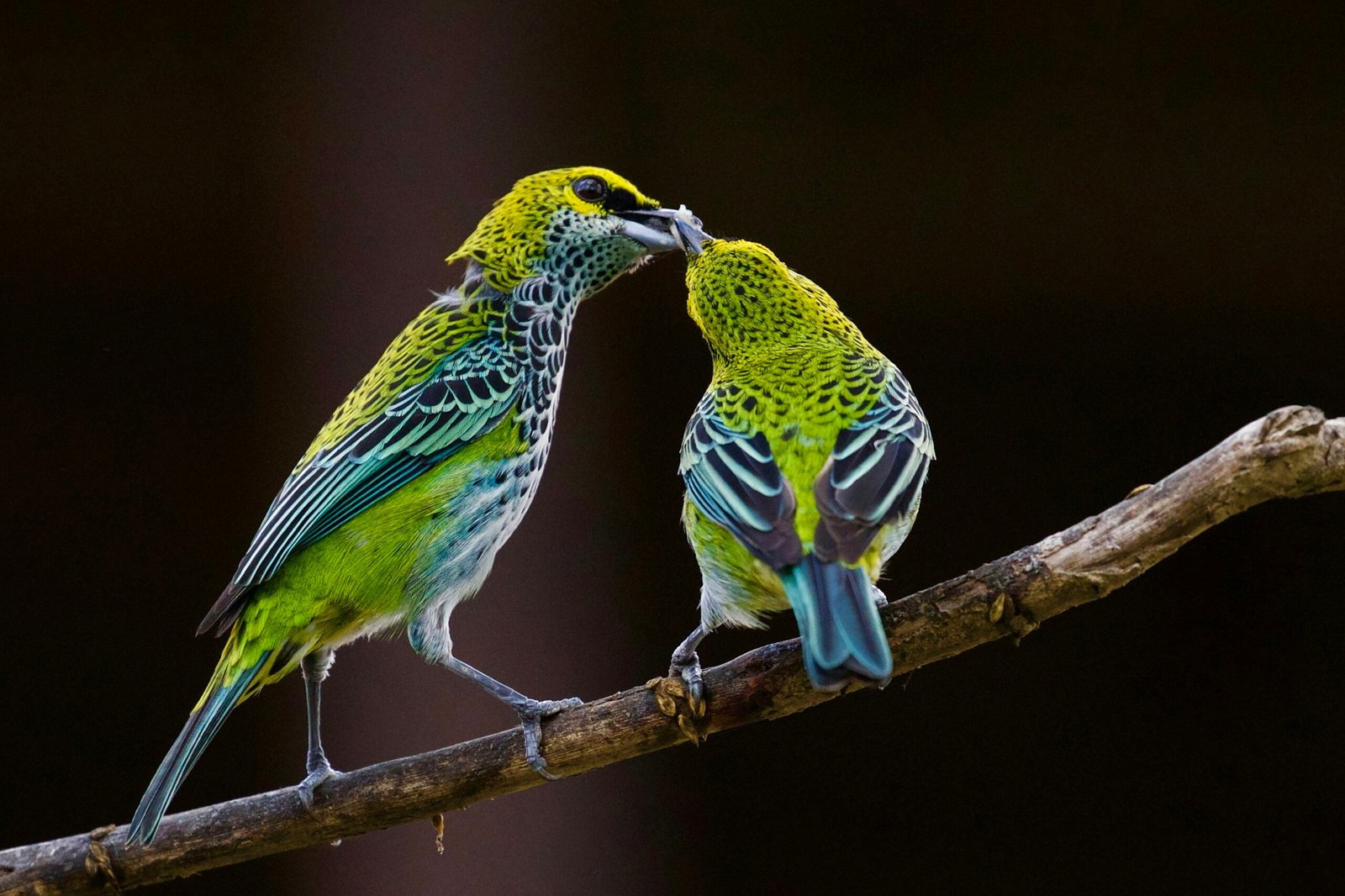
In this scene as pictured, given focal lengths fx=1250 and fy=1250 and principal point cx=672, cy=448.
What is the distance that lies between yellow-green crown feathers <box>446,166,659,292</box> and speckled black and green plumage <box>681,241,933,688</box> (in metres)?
0.20

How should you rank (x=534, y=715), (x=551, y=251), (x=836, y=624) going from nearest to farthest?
(x=836, y=624), (x=534, y=715), (x=551, y=251)

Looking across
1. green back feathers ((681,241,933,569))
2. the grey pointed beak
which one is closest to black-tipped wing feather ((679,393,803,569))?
green back feathers ((681,241,933,569))

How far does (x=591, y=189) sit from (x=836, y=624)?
40.4 inches

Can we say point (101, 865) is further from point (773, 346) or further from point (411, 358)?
point (773, 346)

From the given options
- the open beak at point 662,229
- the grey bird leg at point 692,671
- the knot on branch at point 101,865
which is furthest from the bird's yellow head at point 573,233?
the knot on branch at point 101,865

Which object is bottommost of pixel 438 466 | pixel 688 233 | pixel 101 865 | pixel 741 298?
pixel 101 865

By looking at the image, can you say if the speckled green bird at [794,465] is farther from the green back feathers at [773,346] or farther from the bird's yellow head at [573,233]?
the bird's yellow head at [573,233]

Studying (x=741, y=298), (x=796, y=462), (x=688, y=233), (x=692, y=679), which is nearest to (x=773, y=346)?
(x=741, y=298)

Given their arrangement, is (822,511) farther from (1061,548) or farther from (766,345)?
(766,345)

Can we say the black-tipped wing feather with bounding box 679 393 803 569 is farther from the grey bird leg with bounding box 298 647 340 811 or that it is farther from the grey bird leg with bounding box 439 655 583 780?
the grey bird leg with bounding box 298 647 340 811

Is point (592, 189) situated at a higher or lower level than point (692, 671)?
higher

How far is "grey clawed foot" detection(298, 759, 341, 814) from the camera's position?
2.10m

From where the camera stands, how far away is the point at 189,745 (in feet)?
5.87

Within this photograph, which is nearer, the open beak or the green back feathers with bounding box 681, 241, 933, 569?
the green back feathers with bounding box 681, 241, 933, 569
